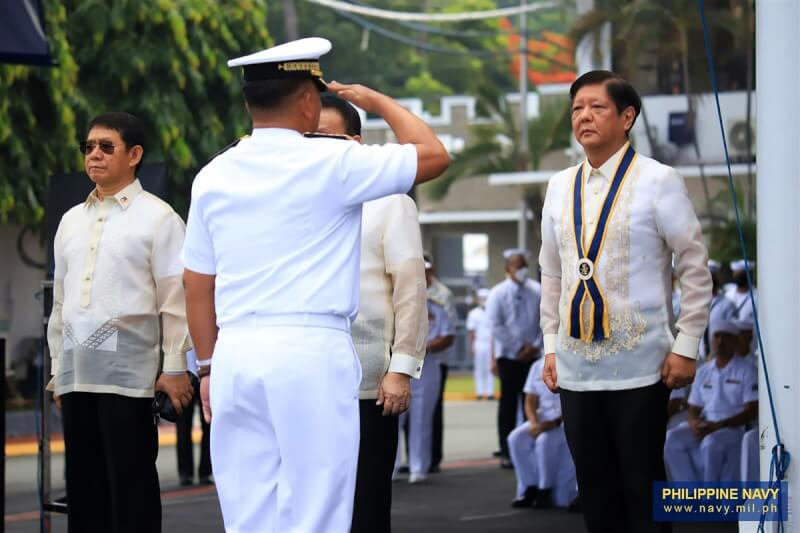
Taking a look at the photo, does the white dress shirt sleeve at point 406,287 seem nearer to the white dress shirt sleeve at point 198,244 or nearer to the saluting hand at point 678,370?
the saluting hand at point 678,370

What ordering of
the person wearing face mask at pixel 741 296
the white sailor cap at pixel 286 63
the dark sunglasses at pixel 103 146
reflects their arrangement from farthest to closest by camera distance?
the person wearing face mask at pixel 741 296 < the dark sunglasses at pixel 103 146 < the white sailor cap at pixel 286 63

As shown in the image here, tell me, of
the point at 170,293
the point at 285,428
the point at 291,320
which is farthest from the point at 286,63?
the point at 170,293

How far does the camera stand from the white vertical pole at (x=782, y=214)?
17.3 ft

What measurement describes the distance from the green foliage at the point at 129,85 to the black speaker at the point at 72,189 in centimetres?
957

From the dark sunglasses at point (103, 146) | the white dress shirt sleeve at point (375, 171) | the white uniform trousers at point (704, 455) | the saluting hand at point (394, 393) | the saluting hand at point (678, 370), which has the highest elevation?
the dark sunglasses at point (103, 146)

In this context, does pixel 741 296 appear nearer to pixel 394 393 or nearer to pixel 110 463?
pixel 110 463

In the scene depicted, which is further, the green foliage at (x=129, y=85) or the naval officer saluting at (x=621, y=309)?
the green foliage at (x=129, y=85)

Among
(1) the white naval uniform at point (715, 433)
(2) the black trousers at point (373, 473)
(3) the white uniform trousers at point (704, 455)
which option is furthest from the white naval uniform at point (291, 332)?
(1) the white naval uniform at point (715, 433)

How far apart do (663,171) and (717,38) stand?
15484 mm

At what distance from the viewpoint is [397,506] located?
11.6 metres

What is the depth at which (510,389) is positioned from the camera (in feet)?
49.5

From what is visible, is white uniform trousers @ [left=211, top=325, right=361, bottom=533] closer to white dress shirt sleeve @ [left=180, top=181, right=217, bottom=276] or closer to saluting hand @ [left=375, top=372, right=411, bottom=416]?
white dress shirt sleeve @ [left=180, top=181, right=217, bottom=276]

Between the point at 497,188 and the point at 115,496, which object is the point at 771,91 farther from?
the point at 497,188

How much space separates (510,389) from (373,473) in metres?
9.52
